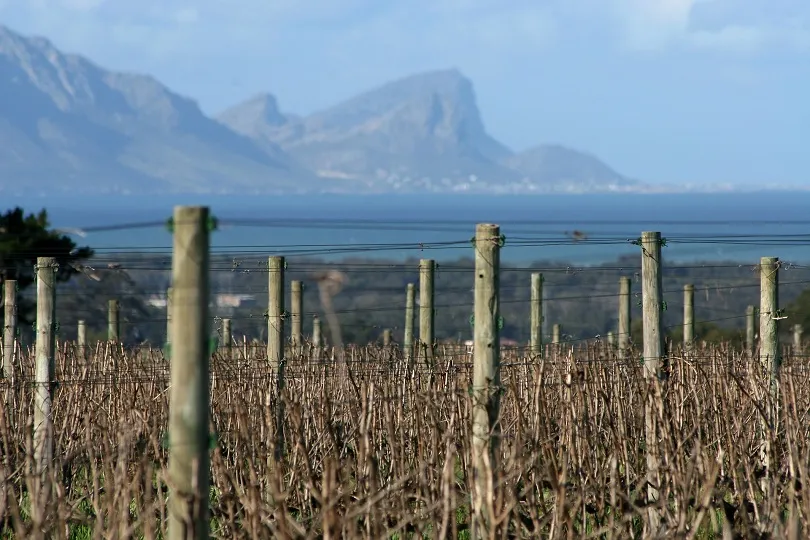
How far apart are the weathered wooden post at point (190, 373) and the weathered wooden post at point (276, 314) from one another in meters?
4.54

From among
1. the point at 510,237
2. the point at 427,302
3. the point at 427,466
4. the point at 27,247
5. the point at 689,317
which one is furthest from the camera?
the point at 27,247

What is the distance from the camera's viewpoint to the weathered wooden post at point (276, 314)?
869 cm

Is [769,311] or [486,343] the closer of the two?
[486,343]

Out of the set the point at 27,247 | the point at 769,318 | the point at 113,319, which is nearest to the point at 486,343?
the point at 769,318

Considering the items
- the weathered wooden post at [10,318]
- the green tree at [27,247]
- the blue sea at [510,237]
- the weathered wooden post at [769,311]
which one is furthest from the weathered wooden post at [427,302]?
the green tree at [27,247]

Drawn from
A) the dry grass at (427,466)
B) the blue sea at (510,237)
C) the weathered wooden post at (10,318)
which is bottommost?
the dry grass at (427,466)

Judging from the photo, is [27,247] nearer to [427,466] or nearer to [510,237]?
[510,237]

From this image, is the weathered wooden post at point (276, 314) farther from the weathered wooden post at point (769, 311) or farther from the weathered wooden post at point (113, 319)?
the weathered wooden post at point (113, 319)

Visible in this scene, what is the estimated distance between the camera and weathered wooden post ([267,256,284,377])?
28.5 ft

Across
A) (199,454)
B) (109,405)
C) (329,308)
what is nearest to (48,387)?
(109,405)

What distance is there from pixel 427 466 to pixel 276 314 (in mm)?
3224

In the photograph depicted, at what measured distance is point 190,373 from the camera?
3.94 metres

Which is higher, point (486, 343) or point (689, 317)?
point (486, 343)

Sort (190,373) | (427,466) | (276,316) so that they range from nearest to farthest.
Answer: (190,373) → (427,466) → (276,316)
